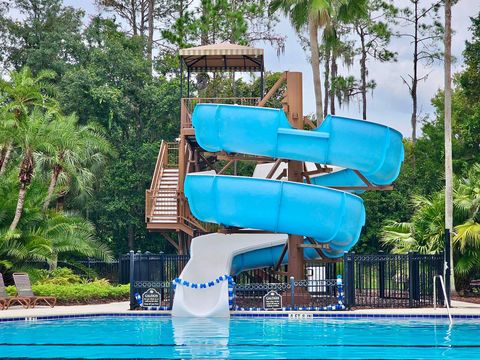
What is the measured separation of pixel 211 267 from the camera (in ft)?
87.6

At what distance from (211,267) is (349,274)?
3.94m

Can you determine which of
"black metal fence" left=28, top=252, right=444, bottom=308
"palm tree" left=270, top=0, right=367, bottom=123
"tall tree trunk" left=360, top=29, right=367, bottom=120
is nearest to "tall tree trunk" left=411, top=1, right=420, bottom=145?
"tall tree trunk" left=360, top=29, right=367, bottom=120

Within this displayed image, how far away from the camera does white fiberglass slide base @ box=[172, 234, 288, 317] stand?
80.8ft

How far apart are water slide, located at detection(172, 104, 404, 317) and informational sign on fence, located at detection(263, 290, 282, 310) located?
Answer: 1.22 m

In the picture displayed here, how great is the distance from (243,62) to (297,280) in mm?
12060

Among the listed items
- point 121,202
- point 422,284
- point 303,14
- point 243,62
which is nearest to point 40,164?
point 121,202

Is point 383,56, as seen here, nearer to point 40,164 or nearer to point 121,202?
point 121,202

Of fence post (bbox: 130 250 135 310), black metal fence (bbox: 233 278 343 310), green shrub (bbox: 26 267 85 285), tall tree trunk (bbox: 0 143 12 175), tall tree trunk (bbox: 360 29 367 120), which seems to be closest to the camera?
black metal fence (bbox: 233 278 343 310)

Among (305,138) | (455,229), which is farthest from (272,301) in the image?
(455,229)

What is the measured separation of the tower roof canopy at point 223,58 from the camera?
33781 mm

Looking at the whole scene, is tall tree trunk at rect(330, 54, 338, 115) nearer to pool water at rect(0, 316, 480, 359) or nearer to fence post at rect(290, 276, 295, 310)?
fence post at rect(290, 276, 295, 310)

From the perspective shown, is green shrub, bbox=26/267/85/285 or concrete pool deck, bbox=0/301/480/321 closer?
concrete pool deck, bbox=0/301/480/321

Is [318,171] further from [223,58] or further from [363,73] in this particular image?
[363,73]

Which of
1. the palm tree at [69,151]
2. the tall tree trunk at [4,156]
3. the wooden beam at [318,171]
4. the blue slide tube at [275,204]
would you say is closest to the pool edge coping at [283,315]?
the blue slide tube at [275,204]
